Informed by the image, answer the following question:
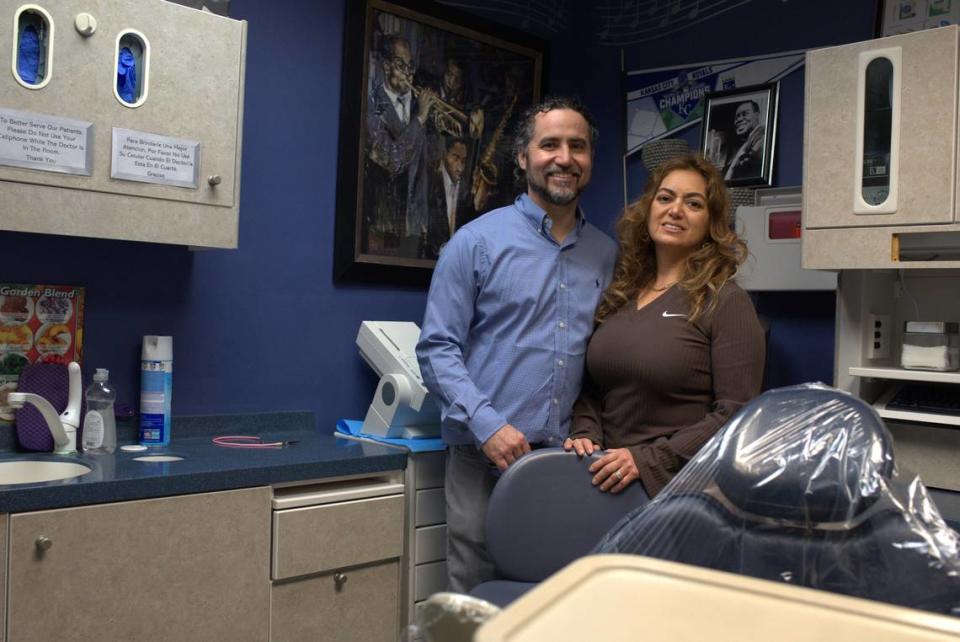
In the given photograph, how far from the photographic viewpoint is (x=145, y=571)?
1.93 m

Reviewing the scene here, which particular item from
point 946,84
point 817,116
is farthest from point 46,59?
point 946,84

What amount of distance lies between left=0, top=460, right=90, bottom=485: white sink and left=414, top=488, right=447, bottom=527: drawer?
90 cm

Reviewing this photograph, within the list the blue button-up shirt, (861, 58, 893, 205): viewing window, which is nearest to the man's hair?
the blue button-up shirt

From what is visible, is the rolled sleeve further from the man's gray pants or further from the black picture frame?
the black picture frame

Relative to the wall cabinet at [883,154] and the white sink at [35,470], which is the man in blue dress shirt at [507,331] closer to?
the wall cabinet at [883,154]

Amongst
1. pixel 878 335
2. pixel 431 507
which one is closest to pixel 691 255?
pixel 878 335

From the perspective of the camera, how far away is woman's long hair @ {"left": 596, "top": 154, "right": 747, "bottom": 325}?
6.68 feet

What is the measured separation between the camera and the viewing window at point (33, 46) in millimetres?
1968

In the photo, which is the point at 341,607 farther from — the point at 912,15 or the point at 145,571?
the point at 912,15

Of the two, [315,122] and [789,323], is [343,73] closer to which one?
[315,122]

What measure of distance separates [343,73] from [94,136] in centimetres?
98

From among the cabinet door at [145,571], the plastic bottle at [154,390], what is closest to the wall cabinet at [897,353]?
the cabinet door at [145,571]

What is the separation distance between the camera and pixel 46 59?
200cm

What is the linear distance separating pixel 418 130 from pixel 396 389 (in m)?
Result: 0.98
